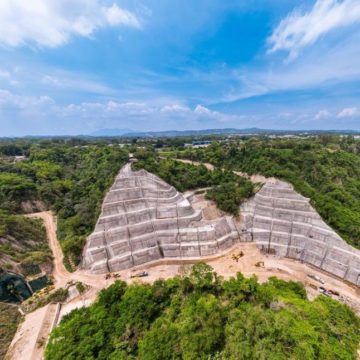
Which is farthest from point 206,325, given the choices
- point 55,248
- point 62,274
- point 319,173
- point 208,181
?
point 319,173

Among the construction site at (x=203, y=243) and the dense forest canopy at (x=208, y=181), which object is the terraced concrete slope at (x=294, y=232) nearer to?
the construction site at (x=203, y=243)

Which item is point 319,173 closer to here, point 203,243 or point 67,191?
point 203,243

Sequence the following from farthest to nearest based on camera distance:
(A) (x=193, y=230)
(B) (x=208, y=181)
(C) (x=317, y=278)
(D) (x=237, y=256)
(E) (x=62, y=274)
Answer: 1. (B) (x=208, y=181)
2. (A) (x=193, y=230)
3. (D) (x=237, y=256)
4. (E) (x=62, y=274)
5. (C) (x=317, y=278)

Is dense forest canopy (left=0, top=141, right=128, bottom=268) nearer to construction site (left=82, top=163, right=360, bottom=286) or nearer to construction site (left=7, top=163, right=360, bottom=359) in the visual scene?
construction site (left=7, top=163, right=360, bottom=359)

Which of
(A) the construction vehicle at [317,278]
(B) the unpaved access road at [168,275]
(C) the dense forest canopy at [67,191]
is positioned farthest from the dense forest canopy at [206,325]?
(C) the dense forest canopy at [67,191]

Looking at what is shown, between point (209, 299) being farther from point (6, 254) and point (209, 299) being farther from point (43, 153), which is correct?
point (43, 153)

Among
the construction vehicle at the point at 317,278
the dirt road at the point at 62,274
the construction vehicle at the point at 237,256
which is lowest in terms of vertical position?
the construction vehicle at the point at 317,278
